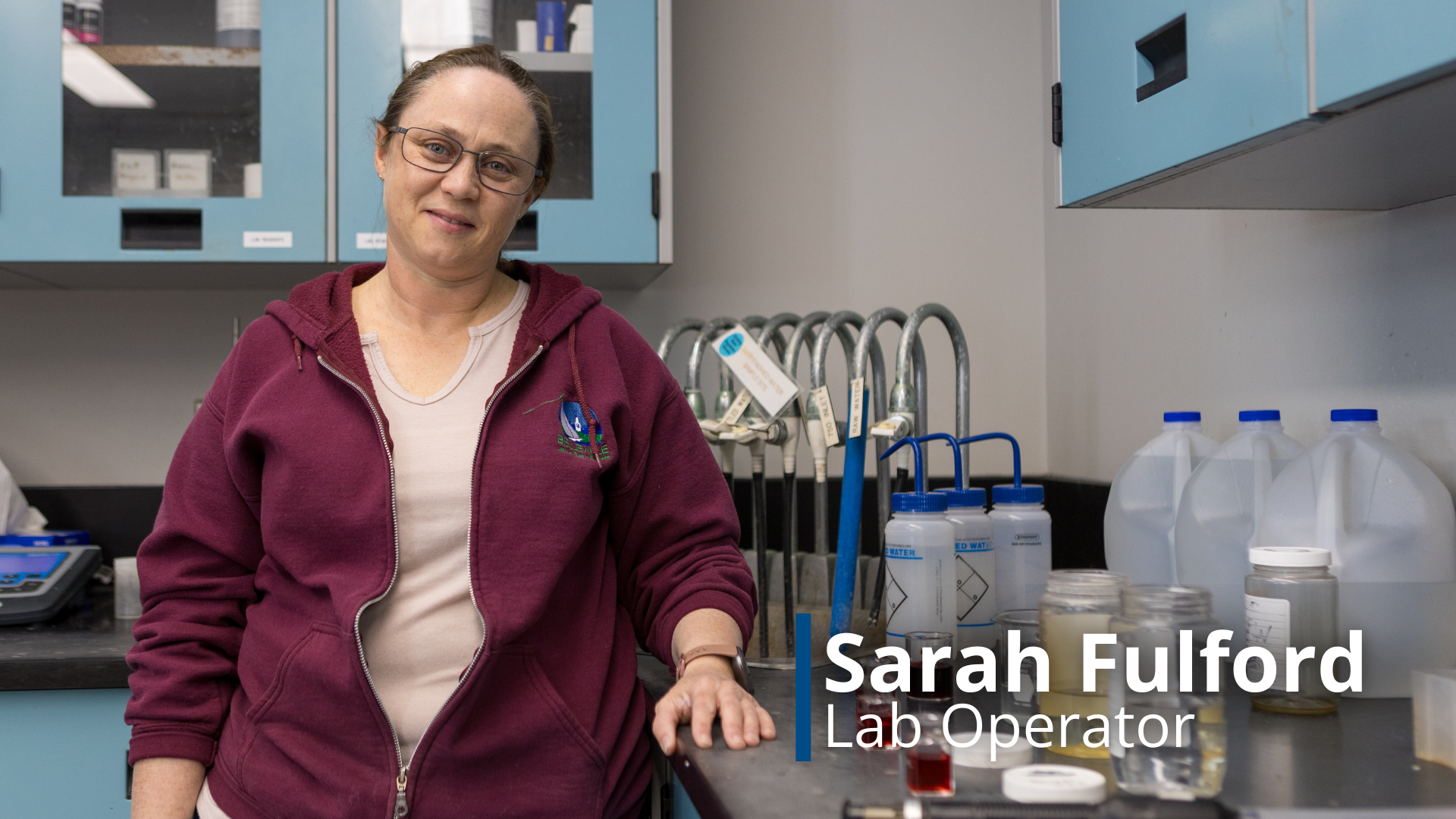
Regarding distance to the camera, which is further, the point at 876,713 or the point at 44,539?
the point at 44,539

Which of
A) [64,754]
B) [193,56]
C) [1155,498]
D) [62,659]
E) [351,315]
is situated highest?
[193,56]

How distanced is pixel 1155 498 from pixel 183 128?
1.55 metres

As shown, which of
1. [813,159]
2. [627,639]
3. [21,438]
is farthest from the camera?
[813,159]

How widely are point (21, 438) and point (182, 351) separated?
328 millimetres

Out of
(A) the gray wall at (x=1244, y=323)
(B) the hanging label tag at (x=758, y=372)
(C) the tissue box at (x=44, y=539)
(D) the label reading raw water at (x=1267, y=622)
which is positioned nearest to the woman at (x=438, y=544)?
(B) the hanging label tag at (x=758, y=372)

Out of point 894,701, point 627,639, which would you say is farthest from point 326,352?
point 894,701

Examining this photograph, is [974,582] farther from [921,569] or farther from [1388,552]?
[1388,552]

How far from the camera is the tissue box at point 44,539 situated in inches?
71.4

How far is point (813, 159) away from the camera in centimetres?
219

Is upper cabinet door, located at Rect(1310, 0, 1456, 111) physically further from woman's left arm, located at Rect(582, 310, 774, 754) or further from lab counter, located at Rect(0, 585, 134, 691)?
lab counter, located at Rect(0, 585, 134, 691)

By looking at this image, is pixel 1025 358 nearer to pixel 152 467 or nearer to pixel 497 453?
pixel 497 453

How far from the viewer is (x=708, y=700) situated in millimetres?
1034

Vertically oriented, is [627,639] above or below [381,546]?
below

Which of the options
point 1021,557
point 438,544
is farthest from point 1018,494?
point 438,544
